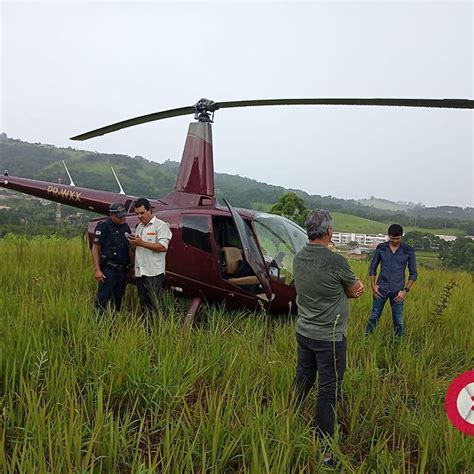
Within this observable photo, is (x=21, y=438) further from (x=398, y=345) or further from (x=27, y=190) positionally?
(x=27, y=190)

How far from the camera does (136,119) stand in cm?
588

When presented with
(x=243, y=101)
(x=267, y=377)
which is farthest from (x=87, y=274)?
(x=267, y=377)

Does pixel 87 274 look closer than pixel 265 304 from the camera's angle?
No

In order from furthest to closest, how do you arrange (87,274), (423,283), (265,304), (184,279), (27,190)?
(423,283) → (27,190) → (87,274) → (184,279) → (265,304)

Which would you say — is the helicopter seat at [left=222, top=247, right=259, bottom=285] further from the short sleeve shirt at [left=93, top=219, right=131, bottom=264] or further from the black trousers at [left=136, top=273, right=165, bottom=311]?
the short sleeve shirt at [left=93, top=219, right=131, bottom=264]

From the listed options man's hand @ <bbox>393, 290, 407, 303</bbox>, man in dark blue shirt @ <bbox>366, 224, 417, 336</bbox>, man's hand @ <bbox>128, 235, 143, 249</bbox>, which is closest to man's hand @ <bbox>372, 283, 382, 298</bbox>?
man in dark blue shirt @ <bbox>366, 224, 417, 336</bbox>

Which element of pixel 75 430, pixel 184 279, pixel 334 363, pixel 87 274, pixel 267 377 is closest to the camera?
pixel 75 430

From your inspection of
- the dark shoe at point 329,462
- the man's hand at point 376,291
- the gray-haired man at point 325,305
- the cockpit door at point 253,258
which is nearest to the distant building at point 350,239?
the gray-haired man at point 325,305

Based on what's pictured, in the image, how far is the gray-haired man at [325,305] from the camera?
8.71 feet

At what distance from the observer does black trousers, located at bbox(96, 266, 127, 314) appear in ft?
15.3

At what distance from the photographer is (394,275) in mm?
4812

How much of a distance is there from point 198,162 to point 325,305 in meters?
3.62

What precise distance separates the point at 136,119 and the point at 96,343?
3559mm

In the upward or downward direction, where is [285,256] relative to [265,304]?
upward
